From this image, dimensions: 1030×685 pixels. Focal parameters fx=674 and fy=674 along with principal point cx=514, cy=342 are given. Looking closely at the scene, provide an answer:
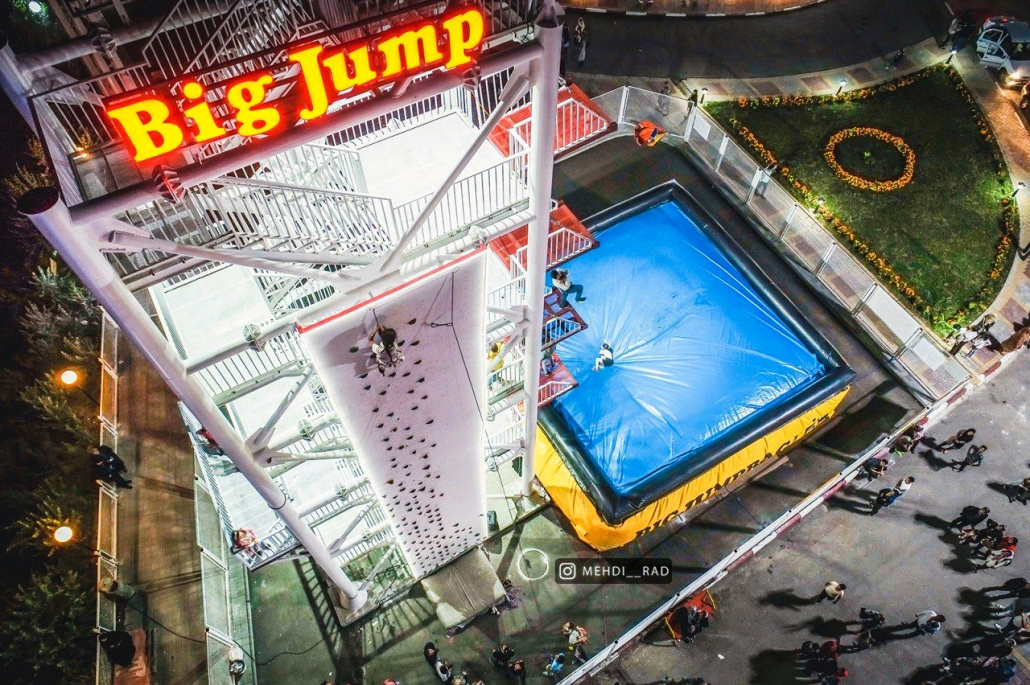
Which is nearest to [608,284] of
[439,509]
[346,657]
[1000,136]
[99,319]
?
[439,509]

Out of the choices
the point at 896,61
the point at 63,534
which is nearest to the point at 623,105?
the point at 896,61

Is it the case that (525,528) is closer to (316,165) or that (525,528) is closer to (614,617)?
(614,617)

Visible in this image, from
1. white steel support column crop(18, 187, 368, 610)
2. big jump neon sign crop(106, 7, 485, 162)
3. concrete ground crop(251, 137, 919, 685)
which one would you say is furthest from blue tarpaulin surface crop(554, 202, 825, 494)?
big jump neon sign crop(106, 7, 485, 162)

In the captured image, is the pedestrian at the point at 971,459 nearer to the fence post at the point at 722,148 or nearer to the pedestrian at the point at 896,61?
the fence post at the point at 722,148

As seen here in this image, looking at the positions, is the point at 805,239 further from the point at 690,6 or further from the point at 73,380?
the point at 73,380

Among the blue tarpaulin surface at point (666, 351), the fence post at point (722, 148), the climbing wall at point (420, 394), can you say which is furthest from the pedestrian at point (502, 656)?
the fence post at point (722, 148)

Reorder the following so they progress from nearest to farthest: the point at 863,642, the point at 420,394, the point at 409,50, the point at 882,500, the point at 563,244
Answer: the point at 409,50 → the point at 420,394 → the point at 563,244 → the point at 863,642 → the point at 882,500
